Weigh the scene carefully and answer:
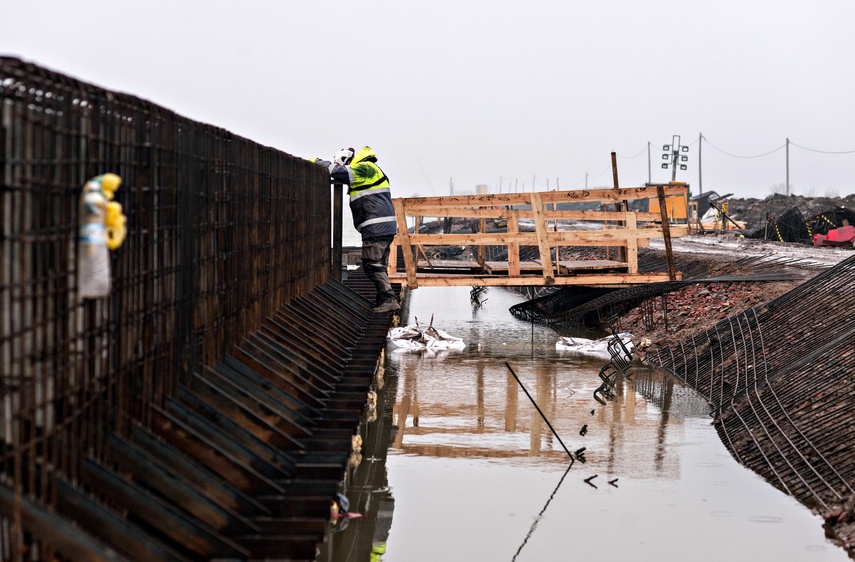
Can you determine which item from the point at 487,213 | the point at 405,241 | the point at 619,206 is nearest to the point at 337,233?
the point at 405,241

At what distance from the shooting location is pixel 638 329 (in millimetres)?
23109

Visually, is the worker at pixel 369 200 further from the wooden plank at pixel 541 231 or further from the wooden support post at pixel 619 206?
the wooden support post at pixel 619 206

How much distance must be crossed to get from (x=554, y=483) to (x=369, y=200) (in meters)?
3.85

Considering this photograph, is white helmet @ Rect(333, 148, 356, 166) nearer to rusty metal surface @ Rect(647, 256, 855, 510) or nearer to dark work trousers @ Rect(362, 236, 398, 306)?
dark work trousers @ Rect(362, 236, 398, 306)

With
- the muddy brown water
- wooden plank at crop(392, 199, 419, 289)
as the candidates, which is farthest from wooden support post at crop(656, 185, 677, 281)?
wooden plank at crop(392, 199, 419, 289)

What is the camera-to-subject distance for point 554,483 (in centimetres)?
1135

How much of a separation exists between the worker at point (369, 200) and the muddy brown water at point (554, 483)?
2111mm

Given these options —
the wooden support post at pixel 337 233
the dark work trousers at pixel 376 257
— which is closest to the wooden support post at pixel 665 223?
the wooden support post at pixel 337 233

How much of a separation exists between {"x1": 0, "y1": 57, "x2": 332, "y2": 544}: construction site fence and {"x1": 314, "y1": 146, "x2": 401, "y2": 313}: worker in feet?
14.8

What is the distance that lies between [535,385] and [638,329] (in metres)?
6.36

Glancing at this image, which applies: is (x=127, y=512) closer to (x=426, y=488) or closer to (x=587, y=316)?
(x=426, y=488)

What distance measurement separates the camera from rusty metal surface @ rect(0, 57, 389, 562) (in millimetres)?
3801

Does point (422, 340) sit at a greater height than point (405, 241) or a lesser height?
lesser

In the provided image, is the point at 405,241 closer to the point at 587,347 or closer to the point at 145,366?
the point at 587,347
